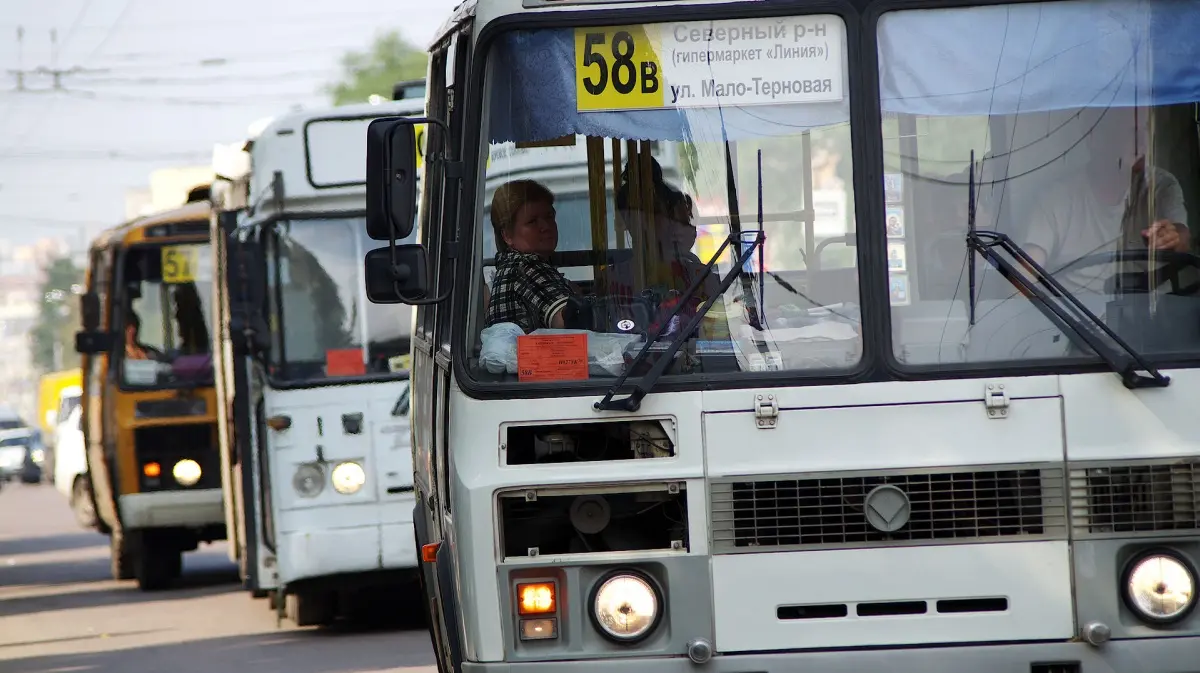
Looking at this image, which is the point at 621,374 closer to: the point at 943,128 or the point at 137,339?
the point at 943,128

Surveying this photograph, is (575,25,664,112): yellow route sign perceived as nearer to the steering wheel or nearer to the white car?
the steering wheel

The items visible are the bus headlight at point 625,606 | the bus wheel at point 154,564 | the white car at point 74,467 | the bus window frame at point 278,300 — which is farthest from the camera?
the white car at point 74,467

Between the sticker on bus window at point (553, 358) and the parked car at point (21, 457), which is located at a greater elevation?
the sticker on bus window at point (553, 358)

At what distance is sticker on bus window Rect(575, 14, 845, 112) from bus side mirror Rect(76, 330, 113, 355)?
10697 mm

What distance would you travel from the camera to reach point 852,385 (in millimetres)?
5117

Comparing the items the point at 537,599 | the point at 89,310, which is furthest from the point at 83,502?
the point at 537,599

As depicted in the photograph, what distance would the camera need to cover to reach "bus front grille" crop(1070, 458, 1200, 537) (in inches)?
198

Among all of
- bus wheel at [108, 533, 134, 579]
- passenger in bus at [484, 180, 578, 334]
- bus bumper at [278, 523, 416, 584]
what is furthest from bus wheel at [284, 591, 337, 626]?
passenger in bus at [484, 180, 578, 334]

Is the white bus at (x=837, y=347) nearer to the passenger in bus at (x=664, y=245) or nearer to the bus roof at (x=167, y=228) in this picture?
the passenger in bus at (x=664, y=245)

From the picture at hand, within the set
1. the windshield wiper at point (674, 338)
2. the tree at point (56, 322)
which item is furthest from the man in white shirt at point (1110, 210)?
the tree at point (56, 322)

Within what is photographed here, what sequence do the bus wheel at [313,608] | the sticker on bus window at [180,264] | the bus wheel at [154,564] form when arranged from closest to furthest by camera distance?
the bus wheel at [313,608] < the sticker on bus window at [180,264] < the bus wheel at [154,564]

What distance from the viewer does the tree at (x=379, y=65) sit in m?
67.7

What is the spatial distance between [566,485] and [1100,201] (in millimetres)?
1705

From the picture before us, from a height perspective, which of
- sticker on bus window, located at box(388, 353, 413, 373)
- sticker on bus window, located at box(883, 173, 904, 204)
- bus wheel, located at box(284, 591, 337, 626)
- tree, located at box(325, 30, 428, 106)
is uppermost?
tree, located at box(325, 30, 428, 106)
